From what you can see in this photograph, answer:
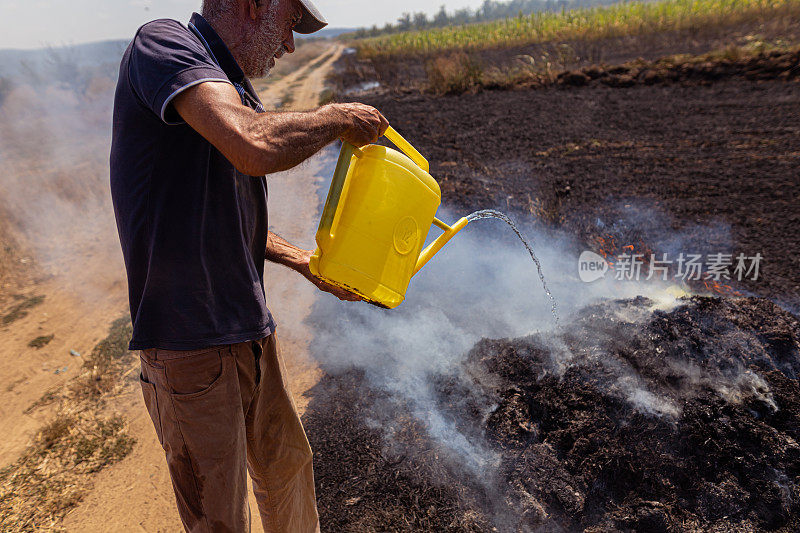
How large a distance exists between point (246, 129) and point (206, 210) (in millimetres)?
321

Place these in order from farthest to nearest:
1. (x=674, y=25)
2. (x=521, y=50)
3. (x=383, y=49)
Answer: (x=383, y=49), (x=521, y=50), (x=674, y=25)

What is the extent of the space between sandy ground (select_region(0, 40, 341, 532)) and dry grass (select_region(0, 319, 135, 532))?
0.07m

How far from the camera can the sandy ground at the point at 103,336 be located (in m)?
2.35

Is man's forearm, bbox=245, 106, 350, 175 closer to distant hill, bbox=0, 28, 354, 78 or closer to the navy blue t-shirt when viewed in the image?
the navy blue t-shirt

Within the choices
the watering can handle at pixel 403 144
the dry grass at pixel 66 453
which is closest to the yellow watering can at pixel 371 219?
the watering can handle at pixel 403 144

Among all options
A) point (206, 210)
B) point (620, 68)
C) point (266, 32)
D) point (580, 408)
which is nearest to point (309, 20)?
point (266, 32)

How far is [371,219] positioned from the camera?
4.55 feet

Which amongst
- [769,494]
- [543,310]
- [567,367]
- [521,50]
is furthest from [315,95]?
[769,494]

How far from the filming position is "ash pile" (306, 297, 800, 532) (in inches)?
80.8

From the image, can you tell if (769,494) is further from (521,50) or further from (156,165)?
(521,50)

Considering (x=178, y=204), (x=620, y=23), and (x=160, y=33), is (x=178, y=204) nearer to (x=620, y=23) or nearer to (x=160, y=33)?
(x=160, y=33)

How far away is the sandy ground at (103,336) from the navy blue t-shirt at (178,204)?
154 centimetres

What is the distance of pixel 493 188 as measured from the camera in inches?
205

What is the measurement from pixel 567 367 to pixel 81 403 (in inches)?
126
